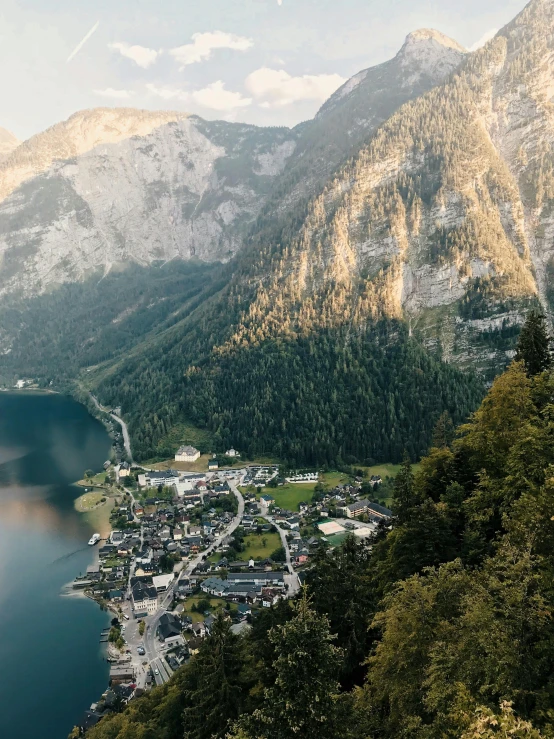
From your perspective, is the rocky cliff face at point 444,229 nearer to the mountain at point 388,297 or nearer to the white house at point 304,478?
the mountain at point 388,297

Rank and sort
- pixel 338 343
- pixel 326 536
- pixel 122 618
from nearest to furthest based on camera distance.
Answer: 1. pixel 122 618
2. pixel 326 536
3. pixel 338 343

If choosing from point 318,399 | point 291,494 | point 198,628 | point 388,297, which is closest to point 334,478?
point 291,494

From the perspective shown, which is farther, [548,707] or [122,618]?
[122,618]

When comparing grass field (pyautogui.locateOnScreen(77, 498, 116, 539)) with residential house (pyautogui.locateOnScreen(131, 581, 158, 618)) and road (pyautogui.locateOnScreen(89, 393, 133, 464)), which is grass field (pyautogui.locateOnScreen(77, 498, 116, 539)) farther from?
road (pyautogui.locateOnScreen(89, 393, 133, 464))

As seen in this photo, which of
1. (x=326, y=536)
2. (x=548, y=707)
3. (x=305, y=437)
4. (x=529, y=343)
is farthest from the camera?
(x=305, y=437)

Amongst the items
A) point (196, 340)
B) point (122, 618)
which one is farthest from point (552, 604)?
point (196, 340)

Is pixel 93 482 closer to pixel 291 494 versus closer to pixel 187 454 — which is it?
pixel 187 454

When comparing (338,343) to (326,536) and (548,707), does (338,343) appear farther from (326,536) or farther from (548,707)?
(548,707)
